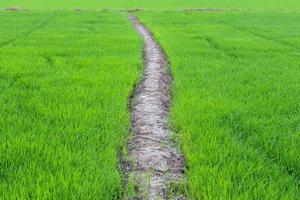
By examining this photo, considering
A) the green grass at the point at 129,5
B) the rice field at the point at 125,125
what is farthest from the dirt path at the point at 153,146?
the green grass at the point at 129,5

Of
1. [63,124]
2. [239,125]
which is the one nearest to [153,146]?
[63,124]

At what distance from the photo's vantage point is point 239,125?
485 centimetres

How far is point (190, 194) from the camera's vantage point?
3.16m

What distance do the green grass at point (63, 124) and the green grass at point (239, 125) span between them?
30.2 inches

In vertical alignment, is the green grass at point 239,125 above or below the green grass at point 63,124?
below

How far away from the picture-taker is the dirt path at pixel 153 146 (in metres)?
3.35

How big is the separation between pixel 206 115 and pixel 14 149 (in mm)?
2381

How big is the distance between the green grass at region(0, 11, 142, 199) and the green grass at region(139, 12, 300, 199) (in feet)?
2.51

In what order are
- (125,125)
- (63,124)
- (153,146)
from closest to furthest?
(153,146), (63,124), (125,125)

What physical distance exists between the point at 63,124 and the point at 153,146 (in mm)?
1075

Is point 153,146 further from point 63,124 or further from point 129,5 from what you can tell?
point 129,5

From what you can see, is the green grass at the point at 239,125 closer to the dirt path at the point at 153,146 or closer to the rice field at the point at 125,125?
the rice field at the point at 125,125

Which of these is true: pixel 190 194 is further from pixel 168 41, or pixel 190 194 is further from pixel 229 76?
pixel 168 41

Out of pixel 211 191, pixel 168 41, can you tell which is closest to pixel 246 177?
pixel 211 191
